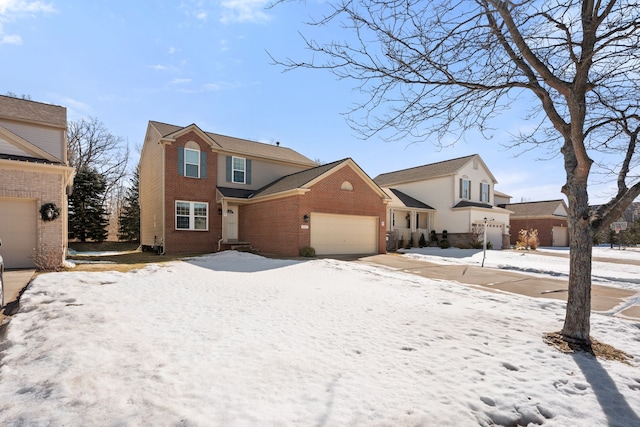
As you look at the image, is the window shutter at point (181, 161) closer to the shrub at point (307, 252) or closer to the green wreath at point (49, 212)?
the green wreath at point (49, 212)

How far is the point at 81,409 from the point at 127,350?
4.66ft

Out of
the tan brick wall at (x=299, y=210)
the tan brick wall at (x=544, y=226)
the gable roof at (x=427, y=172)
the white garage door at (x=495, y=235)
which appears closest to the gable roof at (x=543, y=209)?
the tan brick wall at (x=544, y=226)

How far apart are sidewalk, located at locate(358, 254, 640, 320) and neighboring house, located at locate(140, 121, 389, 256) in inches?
164

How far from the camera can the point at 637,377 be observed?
13.9 ft

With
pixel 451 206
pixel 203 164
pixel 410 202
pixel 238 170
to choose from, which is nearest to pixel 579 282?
pixel 203 164

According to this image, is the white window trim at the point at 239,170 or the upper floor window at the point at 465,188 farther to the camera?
the upper floor window at the point at 465,188

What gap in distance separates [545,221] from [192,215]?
111 feet

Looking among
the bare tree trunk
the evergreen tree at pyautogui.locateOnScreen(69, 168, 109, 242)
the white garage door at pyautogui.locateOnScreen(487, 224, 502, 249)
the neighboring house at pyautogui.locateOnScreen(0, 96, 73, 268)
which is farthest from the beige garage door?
the white garage door at pyautogui.locateOnScreen(487, 224, 502, 249)

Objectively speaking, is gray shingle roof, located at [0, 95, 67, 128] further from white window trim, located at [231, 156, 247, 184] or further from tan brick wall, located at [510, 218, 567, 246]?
tan brick wall, located at [510, 218, 567, 246]

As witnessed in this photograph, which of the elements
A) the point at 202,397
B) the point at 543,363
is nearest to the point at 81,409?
the point at 202,397

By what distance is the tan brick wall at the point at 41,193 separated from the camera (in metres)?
11.2

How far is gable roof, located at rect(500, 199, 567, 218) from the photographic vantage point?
3388cm

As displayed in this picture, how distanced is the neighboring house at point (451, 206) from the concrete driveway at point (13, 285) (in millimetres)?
20547

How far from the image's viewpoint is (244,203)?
66.9 feet
